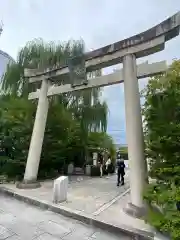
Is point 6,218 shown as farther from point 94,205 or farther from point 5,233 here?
point 94,205

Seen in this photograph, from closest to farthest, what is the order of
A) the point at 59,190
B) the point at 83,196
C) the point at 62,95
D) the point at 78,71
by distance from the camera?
the point at 59,190 → the point at 83,196 → the point at 78,71 → the point at 62,95

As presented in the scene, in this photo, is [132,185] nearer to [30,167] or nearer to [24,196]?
[24,196]

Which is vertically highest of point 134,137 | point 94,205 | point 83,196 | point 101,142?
point 101,142

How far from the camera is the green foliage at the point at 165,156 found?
355cm

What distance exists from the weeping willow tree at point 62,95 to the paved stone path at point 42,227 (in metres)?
6.97

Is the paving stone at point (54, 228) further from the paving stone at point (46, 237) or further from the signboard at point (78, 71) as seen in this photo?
the signboard at point (78, 71)

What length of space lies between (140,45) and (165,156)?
3.11 metres

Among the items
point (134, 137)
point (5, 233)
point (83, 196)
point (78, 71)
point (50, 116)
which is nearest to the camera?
point (5, 233)

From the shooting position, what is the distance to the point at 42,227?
4656 millimetres

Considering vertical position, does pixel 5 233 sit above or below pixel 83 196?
below

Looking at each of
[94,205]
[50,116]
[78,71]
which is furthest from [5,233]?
[50,116]

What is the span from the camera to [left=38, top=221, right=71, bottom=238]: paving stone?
438 centimetres

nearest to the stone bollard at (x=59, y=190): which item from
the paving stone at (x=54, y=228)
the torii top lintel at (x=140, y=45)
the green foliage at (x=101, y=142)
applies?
the paving stone at (x=54, y=228)

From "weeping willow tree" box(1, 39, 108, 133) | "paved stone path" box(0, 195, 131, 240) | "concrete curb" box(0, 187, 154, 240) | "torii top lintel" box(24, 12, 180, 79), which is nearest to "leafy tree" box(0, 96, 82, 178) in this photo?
"weeping willow tree" box(1, 39, 108, 133)
